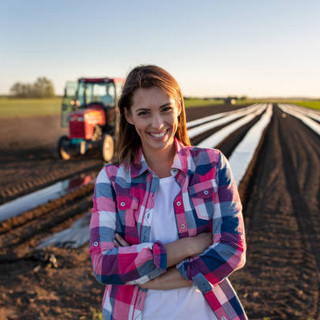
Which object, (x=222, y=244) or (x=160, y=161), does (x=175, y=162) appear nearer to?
(x=160, y=161)

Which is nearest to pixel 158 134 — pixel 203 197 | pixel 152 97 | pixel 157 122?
pixel 157 122

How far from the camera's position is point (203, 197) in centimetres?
138

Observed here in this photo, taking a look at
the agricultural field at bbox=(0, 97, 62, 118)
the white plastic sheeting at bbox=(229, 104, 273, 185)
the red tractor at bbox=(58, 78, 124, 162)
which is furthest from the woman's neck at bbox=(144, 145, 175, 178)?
the agricultural field at bbox=(0, 97, 62, 118)

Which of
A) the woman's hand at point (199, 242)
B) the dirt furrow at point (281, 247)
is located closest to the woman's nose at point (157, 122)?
the woman's hand at point (199, 242)

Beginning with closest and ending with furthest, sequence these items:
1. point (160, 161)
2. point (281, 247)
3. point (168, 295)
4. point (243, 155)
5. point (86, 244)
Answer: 1. point (168, 295)
2. point (160, 161)
3. point (281, 247)
4. point (86, 244)
5. point (243, 155)

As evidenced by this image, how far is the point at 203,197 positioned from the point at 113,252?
434mm

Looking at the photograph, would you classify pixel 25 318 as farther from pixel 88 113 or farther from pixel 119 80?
pixel 119 80

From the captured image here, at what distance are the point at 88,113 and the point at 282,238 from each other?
6450 millimetres

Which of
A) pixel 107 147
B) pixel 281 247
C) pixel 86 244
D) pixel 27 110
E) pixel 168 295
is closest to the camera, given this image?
pixel 168 295

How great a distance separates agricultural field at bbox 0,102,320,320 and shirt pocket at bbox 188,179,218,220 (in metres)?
0.67

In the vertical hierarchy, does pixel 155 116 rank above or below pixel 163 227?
above

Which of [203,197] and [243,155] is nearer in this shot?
[203,197]

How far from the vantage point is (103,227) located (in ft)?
4.54

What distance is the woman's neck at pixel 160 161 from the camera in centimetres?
150
